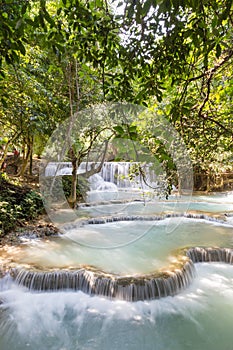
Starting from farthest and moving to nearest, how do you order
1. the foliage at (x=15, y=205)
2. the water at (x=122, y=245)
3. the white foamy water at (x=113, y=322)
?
the foliage at (x=15, y=205) → the water at (x=122, y=245) → the white foamy water at (x=113, y=322)

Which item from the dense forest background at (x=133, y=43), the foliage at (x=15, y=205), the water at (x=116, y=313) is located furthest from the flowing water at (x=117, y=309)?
the dense forest background at (x=133, y=43)

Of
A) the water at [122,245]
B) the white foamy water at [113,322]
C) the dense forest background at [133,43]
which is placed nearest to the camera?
the dense forest background at [133,43]

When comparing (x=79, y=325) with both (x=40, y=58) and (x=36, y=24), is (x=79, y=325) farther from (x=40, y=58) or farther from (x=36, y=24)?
(x=40, y=58)

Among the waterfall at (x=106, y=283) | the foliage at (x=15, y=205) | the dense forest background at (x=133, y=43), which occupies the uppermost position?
the dense forest background at (x=133, y=43)

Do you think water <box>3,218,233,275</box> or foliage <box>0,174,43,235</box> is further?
foliage <box>0,174,43,235</box>

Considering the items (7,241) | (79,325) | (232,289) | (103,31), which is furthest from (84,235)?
(103,31)

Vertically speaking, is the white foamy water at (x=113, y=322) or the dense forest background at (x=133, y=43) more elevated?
the dense forest background at (x=133, y=43)

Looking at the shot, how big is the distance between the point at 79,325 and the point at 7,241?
2.29m

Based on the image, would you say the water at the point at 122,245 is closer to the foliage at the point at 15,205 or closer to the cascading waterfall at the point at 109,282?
the cascading waterfall at the point at 109,282

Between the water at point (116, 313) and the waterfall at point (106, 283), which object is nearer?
the water at point (116, 313)

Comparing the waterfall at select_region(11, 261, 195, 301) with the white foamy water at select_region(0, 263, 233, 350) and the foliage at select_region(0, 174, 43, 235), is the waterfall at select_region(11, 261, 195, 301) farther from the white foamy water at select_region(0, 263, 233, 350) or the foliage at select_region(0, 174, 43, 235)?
the foliage at select_region(0, 174, 43, 235)

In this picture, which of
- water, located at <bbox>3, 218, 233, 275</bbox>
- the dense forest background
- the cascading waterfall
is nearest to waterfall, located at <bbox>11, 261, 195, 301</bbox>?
the cascading waterfall

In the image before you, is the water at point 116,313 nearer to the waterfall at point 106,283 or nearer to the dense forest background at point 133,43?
the waterfall at point 106,283

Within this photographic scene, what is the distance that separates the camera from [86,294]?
117 inches
